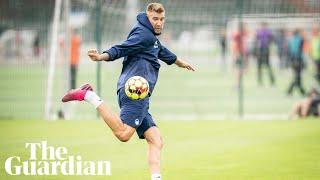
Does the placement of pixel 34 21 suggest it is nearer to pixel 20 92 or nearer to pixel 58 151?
pixel 20 92

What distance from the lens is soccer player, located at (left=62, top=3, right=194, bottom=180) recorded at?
998 cm

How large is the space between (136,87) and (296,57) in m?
15.3

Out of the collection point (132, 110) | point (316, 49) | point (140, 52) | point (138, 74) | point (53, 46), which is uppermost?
point (140, 52)

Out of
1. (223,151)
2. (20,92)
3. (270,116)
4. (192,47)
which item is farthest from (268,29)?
(223,151)

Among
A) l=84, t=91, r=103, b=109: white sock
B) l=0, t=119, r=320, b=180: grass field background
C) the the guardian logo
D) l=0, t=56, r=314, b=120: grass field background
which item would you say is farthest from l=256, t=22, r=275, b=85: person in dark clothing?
l=84, t=91, r=103, b=109: white sock

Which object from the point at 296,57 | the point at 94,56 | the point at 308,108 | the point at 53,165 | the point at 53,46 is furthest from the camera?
the point at 296,57

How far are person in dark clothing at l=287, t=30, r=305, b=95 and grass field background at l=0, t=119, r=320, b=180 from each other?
5.47 metres

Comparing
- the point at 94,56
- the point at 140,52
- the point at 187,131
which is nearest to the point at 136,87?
the point at 140,52

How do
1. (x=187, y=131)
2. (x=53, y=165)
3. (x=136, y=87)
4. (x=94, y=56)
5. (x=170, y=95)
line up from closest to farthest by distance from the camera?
(x=94, y=56), (x=136, y=87), (x=53, y=165), (x=187, y=131), (x=170, y=95)

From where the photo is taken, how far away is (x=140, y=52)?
10141 millimetres

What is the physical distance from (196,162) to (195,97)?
44.6 feet

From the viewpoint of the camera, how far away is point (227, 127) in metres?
18.3

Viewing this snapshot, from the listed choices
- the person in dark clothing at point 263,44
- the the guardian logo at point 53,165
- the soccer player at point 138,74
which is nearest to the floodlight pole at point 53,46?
the person in dark clothing at point 263,44

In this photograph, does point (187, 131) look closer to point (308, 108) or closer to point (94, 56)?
point (308, 108)
